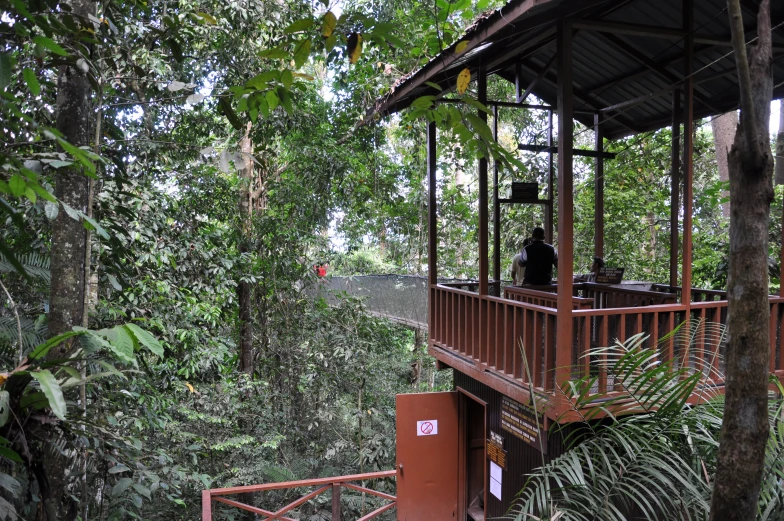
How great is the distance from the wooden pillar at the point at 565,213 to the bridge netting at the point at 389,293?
6289mm

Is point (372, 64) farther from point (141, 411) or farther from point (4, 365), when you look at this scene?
point (4, 365)

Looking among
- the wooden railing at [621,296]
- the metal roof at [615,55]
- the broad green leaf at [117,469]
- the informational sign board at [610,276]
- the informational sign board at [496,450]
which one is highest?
the metal roof at [615,55]

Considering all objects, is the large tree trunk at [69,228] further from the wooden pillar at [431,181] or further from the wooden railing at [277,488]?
the wooden pillar at [431,181]

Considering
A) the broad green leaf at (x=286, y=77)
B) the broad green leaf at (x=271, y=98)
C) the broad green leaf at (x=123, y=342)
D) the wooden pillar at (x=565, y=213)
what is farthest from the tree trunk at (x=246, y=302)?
the broad green leaf at (x=123, y=342)

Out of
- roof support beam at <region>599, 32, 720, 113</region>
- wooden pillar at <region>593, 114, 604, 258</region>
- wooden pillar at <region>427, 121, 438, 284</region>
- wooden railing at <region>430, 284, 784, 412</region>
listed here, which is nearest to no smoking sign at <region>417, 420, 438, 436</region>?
wooden railing at <region>430, 284, 784, 412</region>

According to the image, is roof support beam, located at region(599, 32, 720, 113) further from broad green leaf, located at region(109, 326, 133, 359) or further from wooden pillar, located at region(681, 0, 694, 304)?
broad green leaf, located at region(109, 326, 133, 359)

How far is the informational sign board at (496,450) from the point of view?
604 centimetres

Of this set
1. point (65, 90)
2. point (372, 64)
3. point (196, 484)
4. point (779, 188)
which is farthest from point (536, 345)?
point (779, 188)

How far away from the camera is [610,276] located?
21.9ft

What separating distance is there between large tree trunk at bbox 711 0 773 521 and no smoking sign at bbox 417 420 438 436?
5.25 meters

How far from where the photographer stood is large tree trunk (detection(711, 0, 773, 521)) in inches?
64.9

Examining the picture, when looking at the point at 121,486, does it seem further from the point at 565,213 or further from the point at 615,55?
the point at 615,55

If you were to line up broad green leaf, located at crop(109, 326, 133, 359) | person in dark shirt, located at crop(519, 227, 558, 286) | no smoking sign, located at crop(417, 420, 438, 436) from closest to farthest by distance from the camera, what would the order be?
broad green leaf, located at crop(109, 326, 133, 359)
no smoking sign, located at crop(417, 420, 438, 436)
person in dark shirt, located at crop(519, 227, 558, 286)

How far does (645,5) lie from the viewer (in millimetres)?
5496
